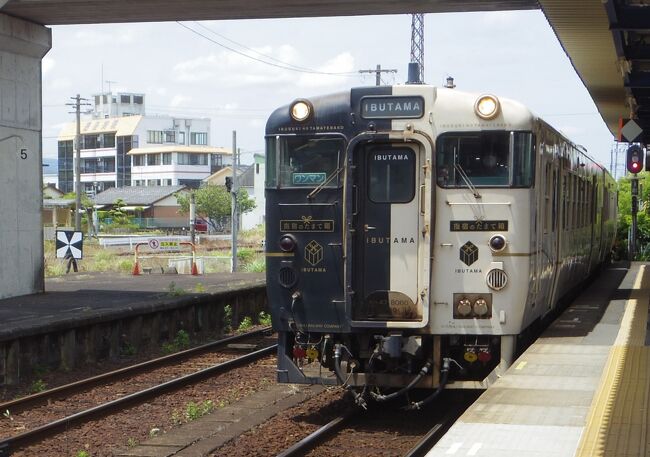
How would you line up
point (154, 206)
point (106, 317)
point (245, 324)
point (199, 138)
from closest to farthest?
point (106, 317), point (245, 324), point (154, 206), point (199, 138)

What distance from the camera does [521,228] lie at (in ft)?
29.4

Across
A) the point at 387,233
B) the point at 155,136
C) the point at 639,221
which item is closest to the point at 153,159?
the point at 155,136

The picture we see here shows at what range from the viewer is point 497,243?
8.91m

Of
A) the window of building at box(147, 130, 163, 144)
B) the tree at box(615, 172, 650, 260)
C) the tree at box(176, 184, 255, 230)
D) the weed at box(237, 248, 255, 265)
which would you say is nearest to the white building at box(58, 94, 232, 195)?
the window of building at box(147, 130, 163, 144)

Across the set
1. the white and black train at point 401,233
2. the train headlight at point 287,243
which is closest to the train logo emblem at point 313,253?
the white and black train at point 401,233

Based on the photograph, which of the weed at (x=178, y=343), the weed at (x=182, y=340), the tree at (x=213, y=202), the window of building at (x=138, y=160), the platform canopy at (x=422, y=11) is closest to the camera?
the platform canopy at (x=422, y=11)

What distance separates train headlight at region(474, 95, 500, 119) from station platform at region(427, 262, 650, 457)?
7.33 feet

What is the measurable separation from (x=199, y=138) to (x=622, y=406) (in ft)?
343

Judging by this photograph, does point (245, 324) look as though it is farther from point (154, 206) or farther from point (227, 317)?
point (154, 206)

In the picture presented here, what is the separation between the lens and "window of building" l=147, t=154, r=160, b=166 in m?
94.4

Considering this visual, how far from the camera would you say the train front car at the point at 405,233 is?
897cm

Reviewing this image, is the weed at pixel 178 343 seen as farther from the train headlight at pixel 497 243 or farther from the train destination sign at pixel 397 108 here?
the train headlight at pixel 497 243

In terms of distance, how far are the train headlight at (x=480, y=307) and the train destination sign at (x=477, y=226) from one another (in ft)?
2.11

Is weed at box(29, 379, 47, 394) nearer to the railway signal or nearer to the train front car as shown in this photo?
the train front car
